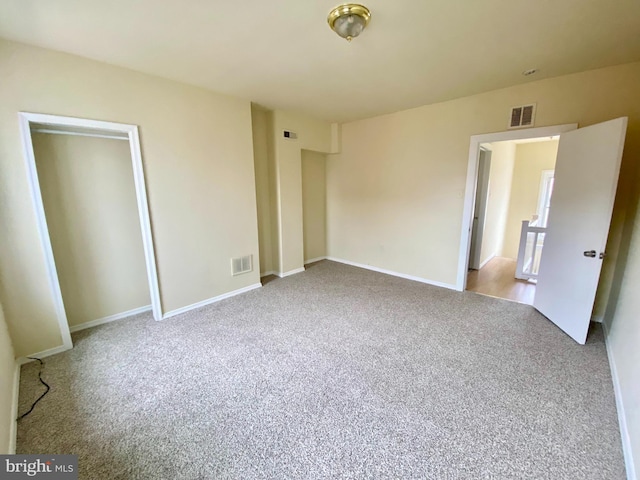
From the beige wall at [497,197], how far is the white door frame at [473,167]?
168 centimetres

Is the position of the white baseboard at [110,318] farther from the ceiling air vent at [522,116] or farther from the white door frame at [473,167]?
the ceiling air vent at [522,116]

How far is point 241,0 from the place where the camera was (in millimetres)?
1615

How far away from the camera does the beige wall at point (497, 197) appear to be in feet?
16.8

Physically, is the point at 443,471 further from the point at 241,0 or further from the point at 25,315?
the point at 25,315

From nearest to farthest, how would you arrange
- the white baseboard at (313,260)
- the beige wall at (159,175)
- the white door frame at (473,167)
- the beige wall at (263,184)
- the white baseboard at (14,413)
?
the white baseboard at (14,413), the beige wall at (159,175), the white door frame at (473,167), the beige wall at (263,184), the white baseboard at (313,260)

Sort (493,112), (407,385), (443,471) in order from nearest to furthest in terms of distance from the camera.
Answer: (443,471) < (407,385) < (493,112)

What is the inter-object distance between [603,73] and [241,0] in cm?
351

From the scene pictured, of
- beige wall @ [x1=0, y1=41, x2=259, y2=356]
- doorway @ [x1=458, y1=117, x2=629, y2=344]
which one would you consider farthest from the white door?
beige wall @ [x1=0, y1=41, x2=259, y2=356]

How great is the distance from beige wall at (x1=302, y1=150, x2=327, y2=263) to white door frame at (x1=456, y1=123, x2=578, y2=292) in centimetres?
268

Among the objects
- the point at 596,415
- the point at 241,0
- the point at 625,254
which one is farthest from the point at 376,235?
the point at 241,0

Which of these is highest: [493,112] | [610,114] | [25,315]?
[493,112]

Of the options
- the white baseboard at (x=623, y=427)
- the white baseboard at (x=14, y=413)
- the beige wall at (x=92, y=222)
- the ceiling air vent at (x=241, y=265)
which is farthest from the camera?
the ceiling air vent at (x=241, y=265)

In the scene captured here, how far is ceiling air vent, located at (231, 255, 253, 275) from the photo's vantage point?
12.0 ft

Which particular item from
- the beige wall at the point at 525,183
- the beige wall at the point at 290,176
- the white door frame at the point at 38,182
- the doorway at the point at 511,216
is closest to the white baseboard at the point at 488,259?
the doorway at the point at 511,216
